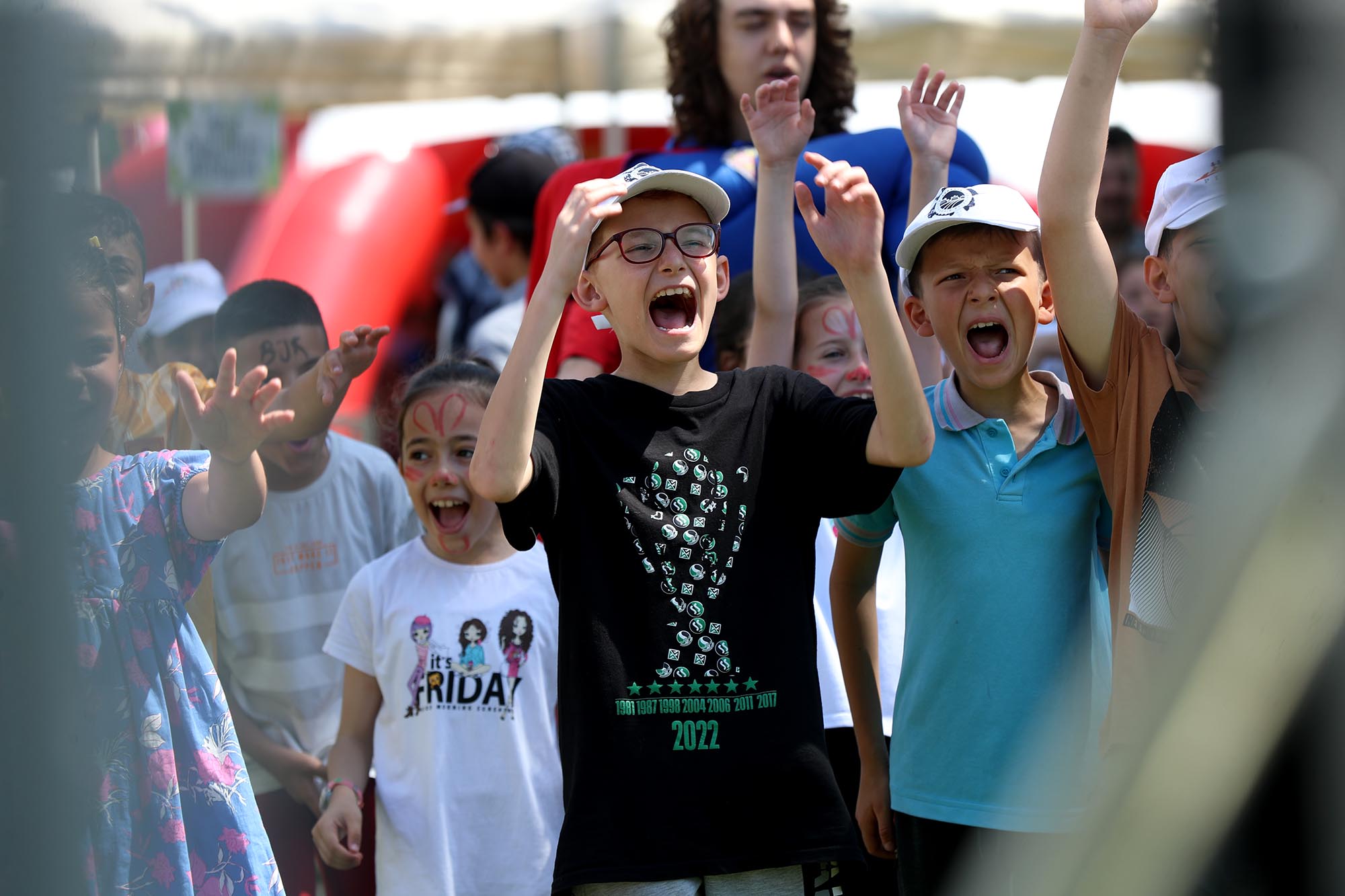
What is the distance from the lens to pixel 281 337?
109 inches

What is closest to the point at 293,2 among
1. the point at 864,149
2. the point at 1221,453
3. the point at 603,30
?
the point at 603,30

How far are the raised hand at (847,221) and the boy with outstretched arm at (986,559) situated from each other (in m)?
0.27

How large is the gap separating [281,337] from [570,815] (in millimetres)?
1398

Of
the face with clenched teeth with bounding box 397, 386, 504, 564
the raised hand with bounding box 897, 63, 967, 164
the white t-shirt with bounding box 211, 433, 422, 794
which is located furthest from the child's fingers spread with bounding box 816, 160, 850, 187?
the white t-shirt with bounding box 211, 433, 422, 794

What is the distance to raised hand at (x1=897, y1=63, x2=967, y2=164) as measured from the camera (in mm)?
2285

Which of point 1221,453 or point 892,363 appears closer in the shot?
point 1221,453

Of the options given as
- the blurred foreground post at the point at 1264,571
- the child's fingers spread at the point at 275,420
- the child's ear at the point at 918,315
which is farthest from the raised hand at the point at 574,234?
the blurred foreground post at the point at 1264,571

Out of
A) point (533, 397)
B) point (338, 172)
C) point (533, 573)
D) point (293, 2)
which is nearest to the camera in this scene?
point (533, 397)

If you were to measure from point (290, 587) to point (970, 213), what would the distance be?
5.03 ft

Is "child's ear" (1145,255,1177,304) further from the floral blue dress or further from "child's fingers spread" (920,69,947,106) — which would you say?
the floral blue dress

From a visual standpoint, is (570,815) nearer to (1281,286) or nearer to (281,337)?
(1281,286)

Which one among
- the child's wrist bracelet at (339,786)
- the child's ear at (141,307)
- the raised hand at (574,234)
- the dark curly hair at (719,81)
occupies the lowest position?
the child's wrist bracelet at (339,786)

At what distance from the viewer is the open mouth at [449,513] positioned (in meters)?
2.48

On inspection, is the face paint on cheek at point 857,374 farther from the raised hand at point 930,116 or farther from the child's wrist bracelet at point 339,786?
the child's wrist bracelet at point 339,786
